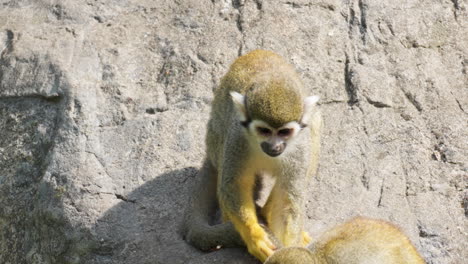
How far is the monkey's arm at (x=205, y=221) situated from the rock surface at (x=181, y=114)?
0.30 feet

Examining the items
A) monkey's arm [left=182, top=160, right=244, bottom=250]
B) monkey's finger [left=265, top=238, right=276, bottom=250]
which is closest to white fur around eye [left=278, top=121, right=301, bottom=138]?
monkey's finger [left=265, top=238, right=276, bottom=250]

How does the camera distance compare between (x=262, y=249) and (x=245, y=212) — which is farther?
(x=245, y=212)

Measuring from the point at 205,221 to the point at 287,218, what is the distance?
684 millimetres

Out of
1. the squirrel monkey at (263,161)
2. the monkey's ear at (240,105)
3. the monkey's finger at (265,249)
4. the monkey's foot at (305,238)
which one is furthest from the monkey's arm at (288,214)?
the monkey's ear at (240,105)

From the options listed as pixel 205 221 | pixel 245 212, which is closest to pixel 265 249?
pixel 245 212

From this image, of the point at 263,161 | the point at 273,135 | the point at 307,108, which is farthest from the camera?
the point at 263,161

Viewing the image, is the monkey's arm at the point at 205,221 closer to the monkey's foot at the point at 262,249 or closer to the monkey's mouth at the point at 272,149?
the monkey's foot at the point at 262,249

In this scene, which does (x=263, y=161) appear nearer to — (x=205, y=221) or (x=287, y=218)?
(x=287, y=218)

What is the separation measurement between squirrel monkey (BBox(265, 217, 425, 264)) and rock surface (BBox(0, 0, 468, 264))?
628 millimetres

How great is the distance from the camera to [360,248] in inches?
206

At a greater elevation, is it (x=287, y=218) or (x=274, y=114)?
(x=274, y=114)

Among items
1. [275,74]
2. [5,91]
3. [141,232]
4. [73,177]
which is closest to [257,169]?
[275,74]

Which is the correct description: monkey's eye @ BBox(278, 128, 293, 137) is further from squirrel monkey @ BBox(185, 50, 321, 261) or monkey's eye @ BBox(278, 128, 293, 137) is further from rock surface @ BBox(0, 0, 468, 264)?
rock surface @ BBox(0, 0, 468, 264)

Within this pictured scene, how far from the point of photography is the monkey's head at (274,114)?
528 centimetres
